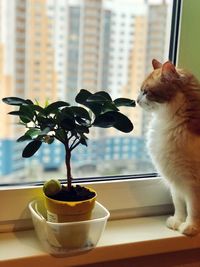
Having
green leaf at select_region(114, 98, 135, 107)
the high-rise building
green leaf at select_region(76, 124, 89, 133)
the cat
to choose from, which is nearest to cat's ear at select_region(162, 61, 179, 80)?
the cat

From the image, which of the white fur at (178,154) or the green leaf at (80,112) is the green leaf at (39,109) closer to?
the green leaf at (80,112)

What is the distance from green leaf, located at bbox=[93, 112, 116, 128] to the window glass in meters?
0.21

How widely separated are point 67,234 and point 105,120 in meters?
0.25

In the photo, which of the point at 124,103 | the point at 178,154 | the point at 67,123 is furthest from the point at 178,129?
the point at 67,123

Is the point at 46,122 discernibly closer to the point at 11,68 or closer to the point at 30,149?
the point at 30,149

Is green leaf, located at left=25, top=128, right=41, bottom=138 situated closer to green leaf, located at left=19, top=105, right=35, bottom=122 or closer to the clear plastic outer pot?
green leaf, located at left=19, top=105, right=35, bottom=122

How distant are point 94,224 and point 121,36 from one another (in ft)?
1.65

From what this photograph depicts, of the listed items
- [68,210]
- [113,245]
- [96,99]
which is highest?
[96,99]

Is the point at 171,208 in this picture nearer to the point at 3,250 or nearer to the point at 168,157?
the point at 168,157

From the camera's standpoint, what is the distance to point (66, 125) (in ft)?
2.51

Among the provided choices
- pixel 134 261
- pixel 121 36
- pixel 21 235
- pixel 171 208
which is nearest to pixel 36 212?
pixel 21 235

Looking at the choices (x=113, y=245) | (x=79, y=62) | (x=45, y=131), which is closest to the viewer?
(x=45, y=131)

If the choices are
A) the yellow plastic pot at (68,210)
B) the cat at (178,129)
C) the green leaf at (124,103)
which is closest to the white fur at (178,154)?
the cat at (178,129)

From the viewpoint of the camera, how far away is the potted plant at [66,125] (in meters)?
0.77
